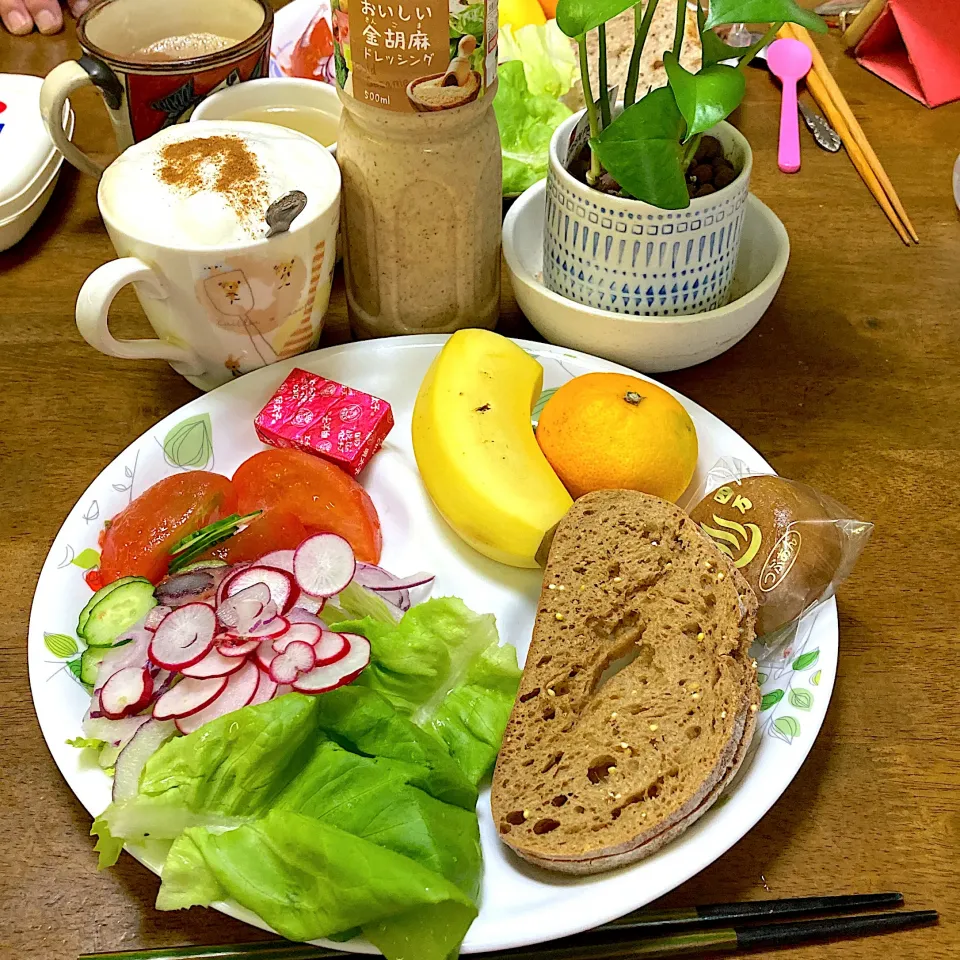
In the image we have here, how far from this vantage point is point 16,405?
112cm

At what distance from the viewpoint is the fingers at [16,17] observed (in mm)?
1708

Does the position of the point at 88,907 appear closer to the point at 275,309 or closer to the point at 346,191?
the point at 275,309

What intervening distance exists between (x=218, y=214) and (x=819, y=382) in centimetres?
72

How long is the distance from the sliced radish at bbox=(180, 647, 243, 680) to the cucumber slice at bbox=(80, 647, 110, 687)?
0.09 meters

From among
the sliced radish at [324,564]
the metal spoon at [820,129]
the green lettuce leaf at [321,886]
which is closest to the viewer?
the green lettuce leaf at [321,886]

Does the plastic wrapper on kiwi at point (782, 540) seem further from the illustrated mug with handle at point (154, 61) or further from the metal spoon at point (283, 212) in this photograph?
the illustrated mug with handle at point (154, 61)

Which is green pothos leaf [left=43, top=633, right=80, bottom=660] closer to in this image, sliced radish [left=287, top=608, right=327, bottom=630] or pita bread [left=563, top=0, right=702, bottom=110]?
sliced radish [left=287, top=608, right=327, bottom=630]

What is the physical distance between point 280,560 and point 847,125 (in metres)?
1.17

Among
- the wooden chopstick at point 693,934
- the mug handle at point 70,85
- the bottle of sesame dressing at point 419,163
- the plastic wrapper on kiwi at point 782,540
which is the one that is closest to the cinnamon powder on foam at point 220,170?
the bottle of sesame dressing at point 419,163

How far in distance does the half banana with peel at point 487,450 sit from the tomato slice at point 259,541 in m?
0.16

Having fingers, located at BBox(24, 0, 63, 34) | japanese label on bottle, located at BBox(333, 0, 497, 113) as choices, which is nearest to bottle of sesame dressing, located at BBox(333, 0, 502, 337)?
japanese label on bottle, located at BBox(333, 0, 497, 113)

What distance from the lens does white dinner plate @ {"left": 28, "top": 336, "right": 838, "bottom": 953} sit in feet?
2.31

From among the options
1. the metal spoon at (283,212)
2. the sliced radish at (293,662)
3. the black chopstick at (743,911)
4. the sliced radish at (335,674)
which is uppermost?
the metal spoon at (283,212)

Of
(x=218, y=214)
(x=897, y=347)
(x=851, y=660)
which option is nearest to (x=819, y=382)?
(x=897, y=347)
